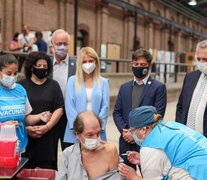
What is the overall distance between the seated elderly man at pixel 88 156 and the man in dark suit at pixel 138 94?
2.76 feet

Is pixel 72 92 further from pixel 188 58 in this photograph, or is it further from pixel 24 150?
pixel 188 58

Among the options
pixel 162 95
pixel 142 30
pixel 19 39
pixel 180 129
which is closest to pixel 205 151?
pixel 180 129

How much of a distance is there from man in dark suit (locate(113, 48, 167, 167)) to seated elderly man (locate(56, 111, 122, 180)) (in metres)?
0.84

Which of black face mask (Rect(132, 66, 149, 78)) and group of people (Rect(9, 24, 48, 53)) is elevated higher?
group of people (Rect(9, 24, 48, 53))

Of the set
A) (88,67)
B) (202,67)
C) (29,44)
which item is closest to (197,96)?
(202,67)

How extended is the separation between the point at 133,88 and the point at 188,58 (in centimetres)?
2289

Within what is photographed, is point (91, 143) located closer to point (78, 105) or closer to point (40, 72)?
point (78, 105)

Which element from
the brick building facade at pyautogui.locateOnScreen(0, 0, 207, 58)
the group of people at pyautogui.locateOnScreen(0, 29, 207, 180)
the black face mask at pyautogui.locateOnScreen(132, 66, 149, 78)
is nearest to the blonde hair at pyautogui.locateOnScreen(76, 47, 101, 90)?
the group of people at pyautogui.locateOnScreen(0, 29, 207, 180)

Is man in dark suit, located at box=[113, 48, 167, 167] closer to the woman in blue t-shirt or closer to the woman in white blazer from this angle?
the woman in white blazer

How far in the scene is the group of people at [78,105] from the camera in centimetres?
275

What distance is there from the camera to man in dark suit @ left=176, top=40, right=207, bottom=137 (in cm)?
340

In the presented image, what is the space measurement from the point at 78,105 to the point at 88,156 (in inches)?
42.6

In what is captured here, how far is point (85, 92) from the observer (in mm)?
3797

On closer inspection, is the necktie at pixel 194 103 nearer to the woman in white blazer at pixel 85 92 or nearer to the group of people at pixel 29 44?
the woman in white blazer at pixel 85 92
